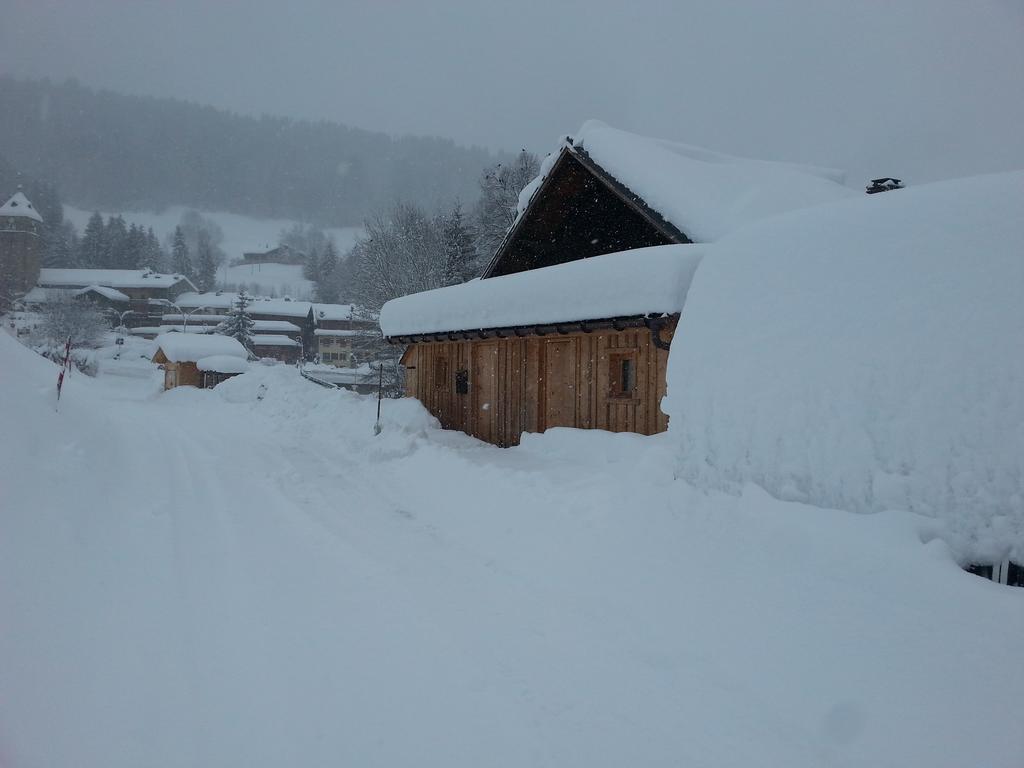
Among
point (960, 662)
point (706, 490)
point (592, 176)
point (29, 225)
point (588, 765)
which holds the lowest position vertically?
point (588, 765)

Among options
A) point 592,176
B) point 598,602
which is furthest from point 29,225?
point 598,602

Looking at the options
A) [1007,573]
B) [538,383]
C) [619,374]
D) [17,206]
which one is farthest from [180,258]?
[1007,573]

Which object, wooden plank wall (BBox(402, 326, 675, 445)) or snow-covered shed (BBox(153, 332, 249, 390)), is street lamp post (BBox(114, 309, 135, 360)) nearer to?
snow-covered shed (BBox(153, 332, 249, 390))

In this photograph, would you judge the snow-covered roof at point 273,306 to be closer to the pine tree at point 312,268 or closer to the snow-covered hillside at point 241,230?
the pine tree at point 312,268

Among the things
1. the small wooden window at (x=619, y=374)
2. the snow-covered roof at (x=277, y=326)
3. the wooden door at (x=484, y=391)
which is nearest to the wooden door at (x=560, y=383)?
the small wooden window at (x=619, y=374)

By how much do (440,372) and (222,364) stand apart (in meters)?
24.7

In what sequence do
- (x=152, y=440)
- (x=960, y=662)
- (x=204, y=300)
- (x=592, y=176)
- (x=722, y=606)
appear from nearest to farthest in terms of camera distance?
(x=960, y=662) → (x=722, y=606) → (x=152, y=440) → (x=592, y=176) → (x=204, y=300)

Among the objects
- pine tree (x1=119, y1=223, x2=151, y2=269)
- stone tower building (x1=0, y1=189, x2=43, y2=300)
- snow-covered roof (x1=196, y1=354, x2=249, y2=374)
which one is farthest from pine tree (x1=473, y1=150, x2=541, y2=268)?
pine tree (x1=119, y1=223, x2=151, y2=269)

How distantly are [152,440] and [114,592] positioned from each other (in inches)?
308

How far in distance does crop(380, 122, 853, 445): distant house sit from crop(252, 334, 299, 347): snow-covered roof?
51.7m

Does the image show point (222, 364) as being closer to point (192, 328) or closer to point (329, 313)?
point (192, 328)

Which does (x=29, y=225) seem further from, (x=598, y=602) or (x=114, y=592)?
(x=598, y=602)

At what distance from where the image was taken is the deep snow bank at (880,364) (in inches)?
127

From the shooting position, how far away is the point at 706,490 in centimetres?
480
